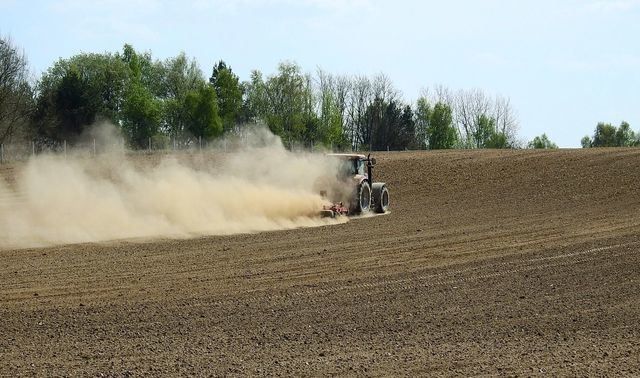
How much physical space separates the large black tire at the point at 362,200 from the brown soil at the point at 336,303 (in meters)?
4.73

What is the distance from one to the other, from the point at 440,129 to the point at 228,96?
3743 centimetres

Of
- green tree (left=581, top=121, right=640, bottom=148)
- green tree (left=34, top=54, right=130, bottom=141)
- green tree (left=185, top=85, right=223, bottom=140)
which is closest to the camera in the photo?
green tree (left=34, top=54, right=130, bottom=141)

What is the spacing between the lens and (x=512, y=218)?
101ft

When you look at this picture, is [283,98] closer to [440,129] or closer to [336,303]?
[440,129]

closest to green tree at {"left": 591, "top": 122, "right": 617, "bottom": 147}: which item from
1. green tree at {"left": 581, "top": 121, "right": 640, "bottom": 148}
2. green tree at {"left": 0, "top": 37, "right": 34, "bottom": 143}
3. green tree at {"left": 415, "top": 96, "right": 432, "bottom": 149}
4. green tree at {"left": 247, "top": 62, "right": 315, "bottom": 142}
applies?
green tree at {"left": 581, "top": 121, "right": 640, "bottom": 148}

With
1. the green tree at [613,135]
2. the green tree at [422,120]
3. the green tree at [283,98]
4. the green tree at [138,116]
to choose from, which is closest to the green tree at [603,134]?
the green tree at [613,135]

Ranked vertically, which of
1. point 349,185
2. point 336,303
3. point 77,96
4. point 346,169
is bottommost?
point 336,303

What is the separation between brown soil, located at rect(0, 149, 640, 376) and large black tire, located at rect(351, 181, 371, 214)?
473 cm

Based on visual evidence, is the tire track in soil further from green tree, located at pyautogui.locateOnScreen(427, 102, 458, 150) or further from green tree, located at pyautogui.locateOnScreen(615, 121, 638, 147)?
green tree, located at pyautogui.locateOnScreen(615, 121, 638, 147)

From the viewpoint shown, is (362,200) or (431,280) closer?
(431,280)

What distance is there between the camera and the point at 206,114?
82250 mm

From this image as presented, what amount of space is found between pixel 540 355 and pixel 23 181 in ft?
62.5

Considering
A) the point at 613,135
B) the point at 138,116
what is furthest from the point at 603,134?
the point at 138,116

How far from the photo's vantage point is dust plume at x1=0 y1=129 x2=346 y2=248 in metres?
24.8
